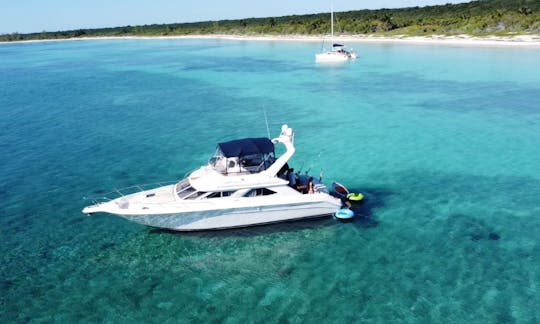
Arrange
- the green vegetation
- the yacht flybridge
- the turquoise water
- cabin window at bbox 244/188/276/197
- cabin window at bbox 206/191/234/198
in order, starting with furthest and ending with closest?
the green vegetation
cabin window at bbox 244/188/276/197
cabin window at bbox 206/191/234/198
the yacht flybridge
the turquoise water

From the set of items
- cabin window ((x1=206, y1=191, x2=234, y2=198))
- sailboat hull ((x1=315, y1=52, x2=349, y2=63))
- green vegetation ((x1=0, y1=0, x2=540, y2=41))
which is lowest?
cabin window ((x1=206, y1=191, x2=234, y2=198))

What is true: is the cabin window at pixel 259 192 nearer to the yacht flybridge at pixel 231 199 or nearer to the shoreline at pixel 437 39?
the yacht flybridge at pixel 231 199

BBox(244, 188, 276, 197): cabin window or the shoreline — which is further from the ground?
the shoreline

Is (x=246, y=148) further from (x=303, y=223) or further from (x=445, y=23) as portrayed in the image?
(x=445, y=23)

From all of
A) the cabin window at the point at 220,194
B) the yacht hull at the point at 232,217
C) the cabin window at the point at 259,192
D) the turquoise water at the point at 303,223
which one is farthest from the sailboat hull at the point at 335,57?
the cabin window at the point at 220,194

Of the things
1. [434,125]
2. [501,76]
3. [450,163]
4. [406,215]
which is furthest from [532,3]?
[406,215]

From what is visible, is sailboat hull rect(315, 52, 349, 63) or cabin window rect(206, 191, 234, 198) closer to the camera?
cabin window rect(206, 191, 234, 198)

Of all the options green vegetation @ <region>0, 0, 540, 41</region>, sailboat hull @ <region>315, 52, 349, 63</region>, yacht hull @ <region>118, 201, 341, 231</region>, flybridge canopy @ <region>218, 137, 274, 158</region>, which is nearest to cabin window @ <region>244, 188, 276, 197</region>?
yacht hull @ <region>118, 201, 341, 231</region>

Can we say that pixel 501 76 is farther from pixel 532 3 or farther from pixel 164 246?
pixel 532 3

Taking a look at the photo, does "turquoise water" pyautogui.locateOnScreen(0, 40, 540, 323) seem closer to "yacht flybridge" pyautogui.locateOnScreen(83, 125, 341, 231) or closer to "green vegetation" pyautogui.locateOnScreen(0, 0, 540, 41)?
"yacht flybridge" pyautogui.locateOnScreen(83, 125, 341, 231)
